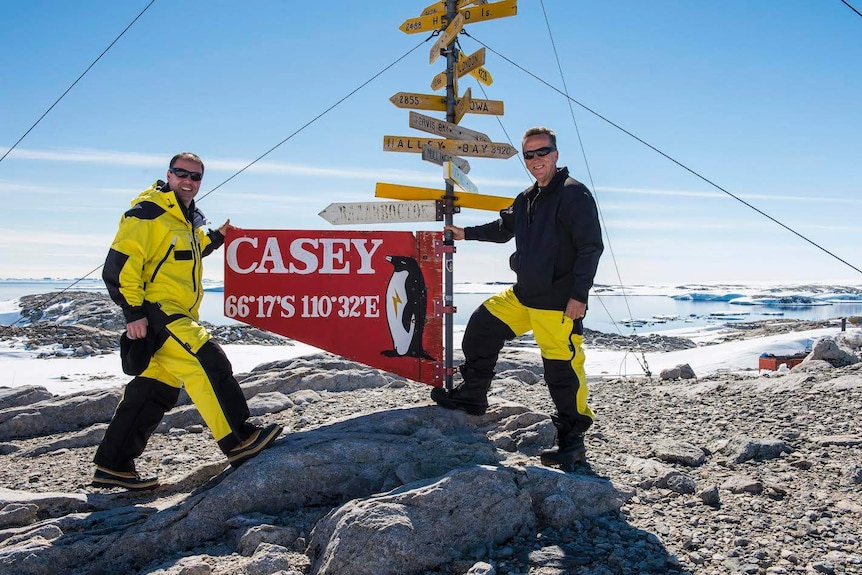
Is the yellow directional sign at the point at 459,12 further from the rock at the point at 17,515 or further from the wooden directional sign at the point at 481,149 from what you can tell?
→ the rock at the point at 17,515

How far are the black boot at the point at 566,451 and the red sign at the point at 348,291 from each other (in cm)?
154

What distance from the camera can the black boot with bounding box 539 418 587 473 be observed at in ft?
14.3

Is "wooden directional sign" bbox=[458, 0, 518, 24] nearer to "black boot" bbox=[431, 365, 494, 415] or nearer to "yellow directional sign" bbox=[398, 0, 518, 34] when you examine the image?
"yellow directional sign" bbox=[398, 0, 518, 34]

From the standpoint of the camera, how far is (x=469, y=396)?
520 centimetres

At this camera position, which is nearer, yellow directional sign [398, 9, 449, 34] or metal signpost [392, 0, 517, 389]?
metal signpost [392, 0, 517, 389]

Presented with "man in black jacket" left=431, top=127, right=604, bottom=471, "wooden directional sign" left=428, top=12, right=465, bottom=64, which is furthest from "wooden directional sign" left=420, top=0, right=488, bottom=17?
"man in black jacket" left=431, top=127, right=604, bottom=471

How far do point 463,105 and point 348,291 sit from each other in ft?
6.89

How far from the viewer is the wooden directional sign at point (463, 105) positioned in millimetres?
5695

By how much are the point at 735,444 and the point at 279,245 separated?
4180 mm

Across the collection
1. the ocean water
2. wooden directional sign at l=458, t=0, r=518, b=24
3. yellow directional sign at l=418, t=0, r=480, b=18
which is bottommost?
the ocean water

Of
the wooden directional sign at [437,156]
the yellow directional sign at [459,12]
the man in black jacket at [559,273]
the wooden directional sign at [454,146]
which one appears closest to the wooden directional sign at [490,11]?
the yellow directional sign at [459,12]

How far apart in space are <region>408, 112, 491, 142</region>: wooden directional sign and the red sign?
97 cm

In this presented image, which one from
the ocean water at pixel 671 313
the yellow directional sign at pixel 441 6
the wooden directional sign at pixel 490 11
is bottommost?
the ocean water at pixel 671 313

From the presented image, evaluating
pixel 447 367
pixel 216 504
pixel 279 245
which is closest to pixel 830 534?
pixel 447 367
